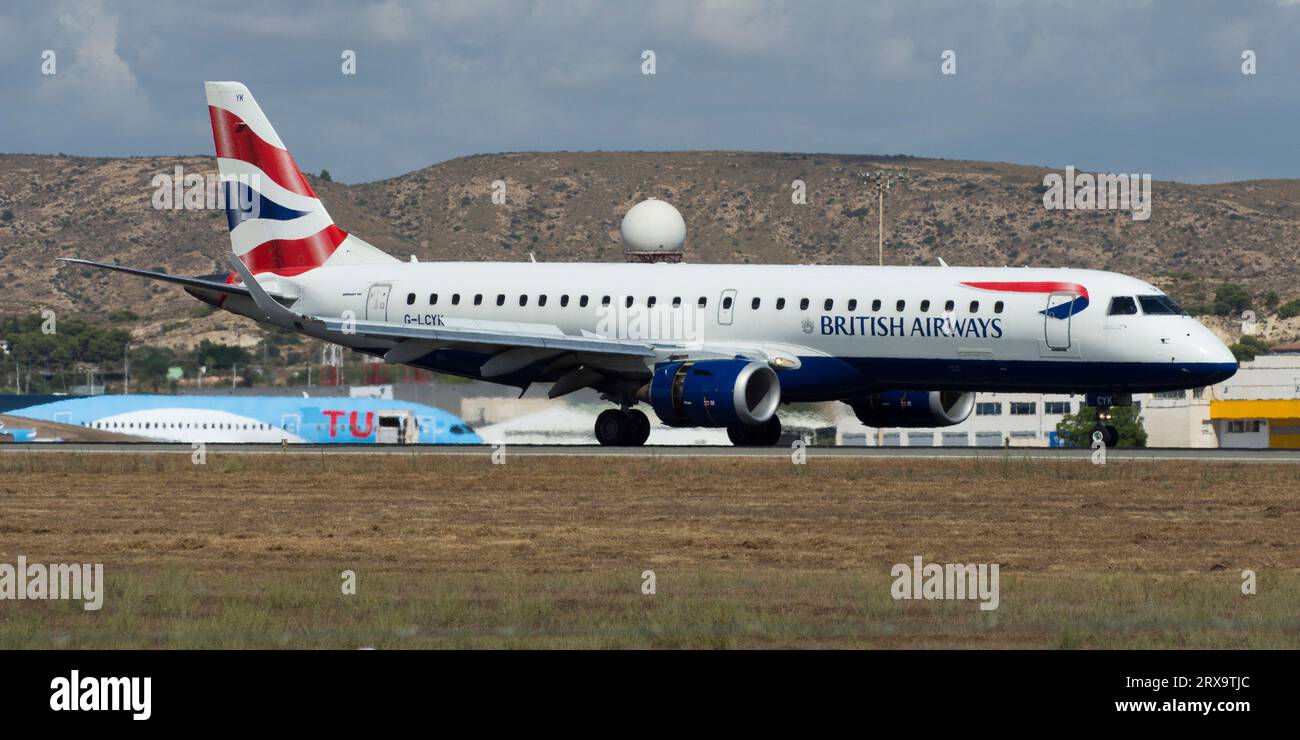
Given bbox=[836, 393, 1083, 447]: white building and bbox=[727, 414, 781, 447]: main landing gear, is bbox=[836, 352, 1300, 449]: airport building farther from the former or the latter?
bbox=[727, 414, 781, 447]: main landing gear

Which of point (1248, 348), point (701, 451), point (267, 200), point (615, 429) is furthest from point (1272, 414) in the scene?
point (267, 200)

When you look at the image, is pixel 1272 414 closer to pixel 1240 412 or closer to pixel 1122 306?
pixel 1240 412

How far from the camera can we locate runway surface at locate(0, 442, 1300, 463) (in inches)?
1570

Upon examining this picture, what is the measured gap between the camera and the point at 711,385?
4159 centimetres

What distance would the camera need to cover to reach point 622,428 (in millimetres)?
45906

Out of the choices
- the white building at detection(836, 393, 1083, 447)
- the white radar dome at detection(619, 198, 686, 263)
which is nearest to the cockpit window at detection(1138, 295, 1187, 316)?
the white radar dome at detection(619, 198, 686, 263)

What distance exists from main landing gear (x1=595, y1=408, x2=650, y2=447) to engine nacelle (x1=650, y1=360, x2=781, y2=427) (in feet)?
10.3

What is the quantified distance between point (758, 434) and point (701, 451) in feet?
16.1

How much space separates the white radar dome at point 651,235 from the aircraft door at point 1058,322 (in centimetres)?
2765

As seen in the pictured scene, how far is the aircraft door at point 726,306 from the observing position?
4438 cm

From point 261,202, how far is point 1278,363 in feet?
209
